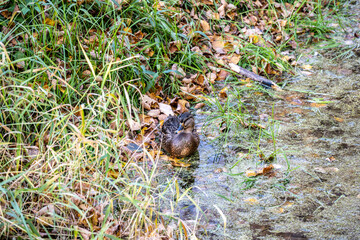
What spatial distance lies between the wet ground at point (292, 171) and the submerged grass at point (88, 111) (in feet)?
0.95

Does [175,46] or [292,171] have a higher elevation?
[175,46]

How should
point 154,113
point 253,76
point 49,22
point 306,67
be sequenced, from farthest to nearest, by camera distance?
1. point 306,67
2. point 253,76
3. point 154,113
4. point 49,22

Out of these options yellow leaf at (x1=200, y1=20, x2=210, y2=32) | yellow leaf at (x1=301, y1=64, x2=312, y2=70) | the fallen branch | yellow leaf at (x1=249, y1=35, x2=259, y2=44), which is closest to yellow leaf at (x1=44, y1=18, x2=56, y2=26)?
yellow leaf at (x1=200, y1=20, x2=210, y2=32)

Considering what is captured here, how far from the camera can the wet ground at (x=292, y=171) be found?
3.27 metres

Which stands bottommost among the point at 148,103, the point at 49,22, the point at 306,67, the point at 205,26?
the point at 306,67

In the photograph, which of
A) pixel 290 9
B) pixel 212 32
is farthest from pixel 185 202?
pixel 290 9

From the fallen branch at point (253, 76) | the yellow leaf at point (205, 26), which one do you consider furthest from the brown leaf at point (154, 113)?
the yellow leaf at point (205, 26)

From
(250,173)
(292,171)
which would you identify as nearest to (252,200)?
(250,173)

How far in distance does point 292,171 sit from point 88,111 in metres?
2.23

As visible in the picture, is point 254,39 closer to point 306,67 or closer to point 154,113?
point 306,67

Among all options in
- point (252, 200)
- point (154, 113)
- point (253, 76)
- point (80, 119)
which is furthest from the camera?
point (253, 76)

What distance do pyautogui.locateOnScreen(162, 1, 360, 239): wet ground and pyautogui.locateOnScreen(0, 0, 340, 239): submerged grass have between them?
0.29 metres

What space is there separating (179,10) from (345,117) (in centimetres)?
270

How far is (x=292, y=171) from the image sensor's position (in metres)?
3.95
